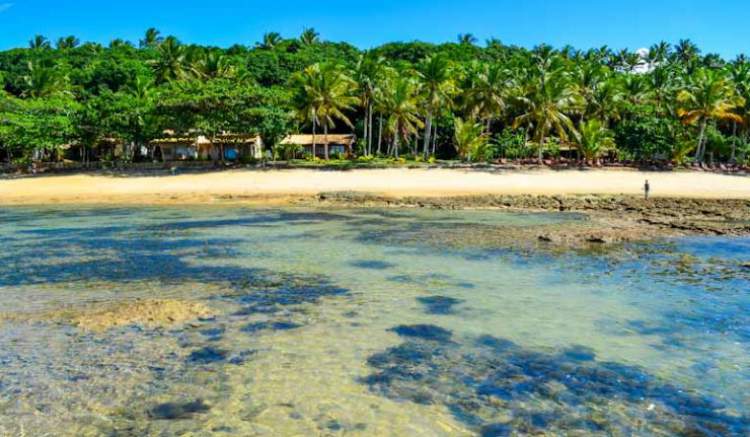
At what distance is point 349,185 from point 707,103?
1086 inches

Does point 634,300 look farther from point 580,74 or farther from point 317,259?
point 580,74

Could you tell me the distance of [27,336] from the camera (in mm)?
9430

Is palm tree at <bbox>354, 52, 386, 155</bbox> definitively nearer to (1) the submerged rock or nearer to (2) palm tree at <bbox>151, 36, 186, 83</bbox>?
(2) palm tree at <bbox>151, 36, 186, 83</bbox>

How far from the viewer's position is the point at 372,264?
626 inches

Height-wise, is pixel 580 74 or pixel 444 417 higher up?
pixel 580 74

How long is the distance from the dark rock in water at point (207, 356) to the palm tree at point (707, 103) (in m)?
46.0

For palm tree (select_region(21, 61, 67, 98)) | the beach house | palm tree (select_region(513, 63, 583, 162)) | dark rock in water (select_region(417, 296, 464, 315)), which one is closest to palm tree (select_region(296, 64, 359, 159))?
the beach house

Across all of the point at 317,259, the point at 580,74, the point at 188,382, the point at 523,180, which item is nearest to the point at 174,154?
the point at 523,180

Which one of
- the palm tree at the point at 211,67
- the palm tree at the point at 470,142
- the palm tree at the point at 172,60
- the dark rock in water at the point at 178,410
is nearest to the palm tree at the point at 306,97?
the palm tree at the point at 470,142

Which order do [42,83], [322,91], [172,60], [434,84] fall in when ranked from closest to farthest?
1. [322,91]
2. [434,84]
3. [42,83]
4. [172,60]

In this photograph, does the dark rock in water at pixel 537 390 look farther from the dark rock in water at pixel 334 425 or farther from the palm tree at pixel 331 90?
the palm tree at pixel 331 90

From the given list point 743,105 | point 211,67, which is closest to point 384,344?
point 743,105

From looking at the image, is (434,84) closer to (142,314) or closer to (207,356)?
(142,314)

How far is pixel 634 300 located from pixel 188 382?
860cm
